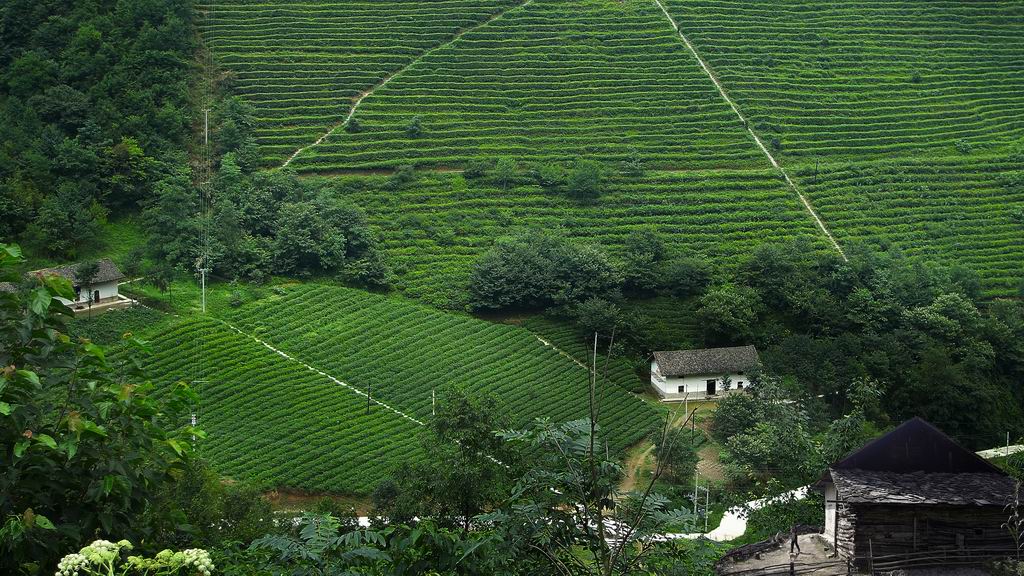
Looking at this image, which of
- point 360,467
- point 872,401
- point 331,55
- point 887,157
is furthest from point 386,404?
point 887,157

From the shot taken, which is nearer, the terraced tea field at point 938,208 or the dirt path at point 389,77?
the terraced tea field at point 938,208

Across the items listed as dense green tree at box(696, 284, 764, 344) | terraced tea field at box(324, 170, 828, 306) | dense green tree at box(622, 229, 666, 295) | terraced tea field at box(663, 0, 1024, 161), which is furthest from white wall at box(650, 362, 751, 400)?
terraced tea field at box(663, 0, 1024, 161)

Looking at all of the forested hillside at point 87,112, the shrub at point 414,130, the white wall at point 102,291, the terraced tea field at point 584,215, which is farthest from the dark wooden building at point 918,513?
the shrub at point 414,130

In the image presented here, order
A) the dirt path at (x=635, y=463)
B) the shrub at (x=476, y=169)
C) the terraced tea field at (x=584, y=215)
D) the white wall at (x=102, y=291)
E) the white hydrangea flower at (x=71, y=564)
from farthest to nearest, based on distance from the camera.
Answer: the shrub at (x=476, y=169) < the terraced tea field at (x=584, y=215) < the white wall at (x=102, y=291) < the dirt path at (x=635, y=463) < the white hydrangea flower at (x=71, y=564)

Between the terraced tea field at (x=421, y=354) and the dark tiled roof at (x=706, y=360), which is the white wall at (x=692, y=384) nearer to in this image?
the dark tiled roof at (x=706, y=360)

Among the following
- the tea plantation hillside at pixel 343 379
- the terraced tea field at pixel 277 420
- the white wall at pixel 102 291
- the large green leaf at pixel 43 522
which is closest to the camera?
the large green leaf at pixel 43 522

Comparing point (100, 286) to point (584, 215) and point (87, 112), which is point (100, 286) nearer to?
point (87, 112)

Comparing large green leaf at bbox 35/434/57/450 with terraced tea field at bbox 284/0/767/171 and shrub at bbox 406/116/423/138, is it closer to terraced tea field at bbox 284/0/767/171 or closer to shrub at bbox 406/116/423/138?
terraced tea field at bbox 284/0/767/171

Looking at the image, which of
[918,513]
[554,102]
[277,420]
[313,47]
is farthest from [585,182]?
[918,513]
